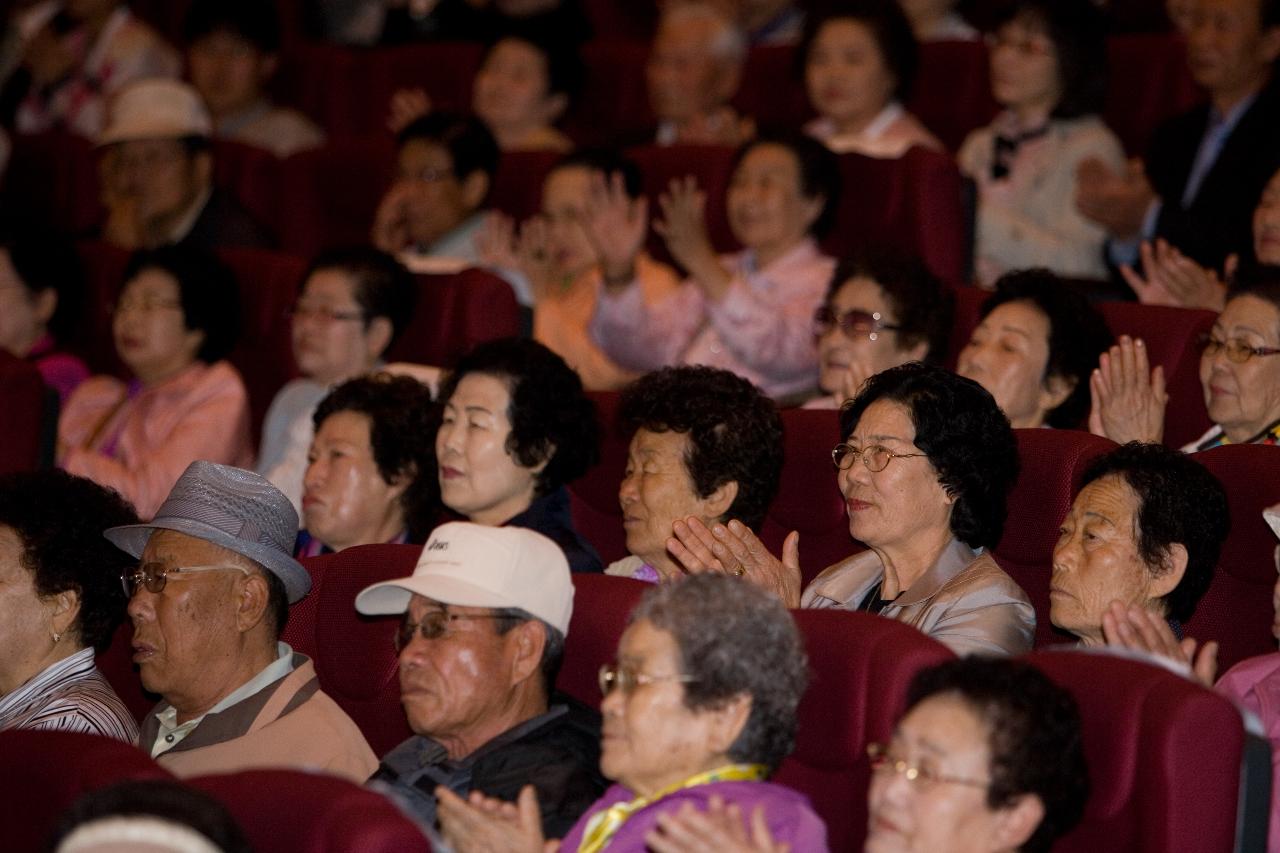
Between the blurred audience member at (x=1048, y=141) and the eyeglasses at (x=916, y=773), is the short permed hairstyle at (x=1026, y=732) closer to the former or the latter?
the eyeglasses at (x=916, y=773)

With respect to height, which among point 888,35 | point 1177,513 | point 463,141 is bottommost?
point 1177,513

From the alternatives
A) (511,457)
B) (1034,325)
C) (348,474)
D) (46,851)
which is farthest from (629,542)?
(46,851)

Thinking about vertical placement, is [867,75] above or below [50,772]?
above

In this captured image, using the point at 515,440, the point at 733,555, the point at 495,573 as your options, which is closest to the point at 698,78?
the point at 515,440

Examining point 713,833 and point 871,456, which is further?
point 871,456

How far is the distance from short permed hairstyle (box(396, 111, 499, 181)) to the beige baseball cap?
7.51 feet

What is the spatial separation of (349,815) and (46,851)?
0.29 metres

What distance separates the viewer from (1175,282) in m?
3.70

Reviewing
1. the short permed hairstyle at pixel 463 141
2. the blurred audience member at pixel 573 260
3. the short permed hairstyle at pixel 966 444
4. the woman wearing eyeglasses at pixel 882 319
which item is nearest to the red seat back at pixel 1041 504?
the short permed hairstyle at pixel 966 444

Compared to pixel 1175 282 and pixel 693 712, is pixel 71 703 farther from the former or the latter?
pixel 1175 282

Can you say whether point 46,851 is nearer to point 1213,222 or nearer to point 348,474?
point 348,474

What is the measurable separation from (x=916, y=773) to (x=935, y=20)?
12.7ft

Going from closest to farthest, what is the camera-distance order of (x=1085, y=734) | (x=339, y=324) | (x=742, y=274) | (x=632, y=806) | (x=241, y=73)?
1. (x=1085, y=734)
2. (x=632, y=806)
3. (x=339, y=324)
4. (x=742, y=274)
5. (x=241, y=73)


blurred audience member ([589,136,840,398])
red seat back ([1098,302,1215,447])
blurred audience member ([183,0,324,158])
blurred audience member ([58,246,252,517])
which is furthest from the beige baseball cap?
blurred audience member ([183,0,324,158])
